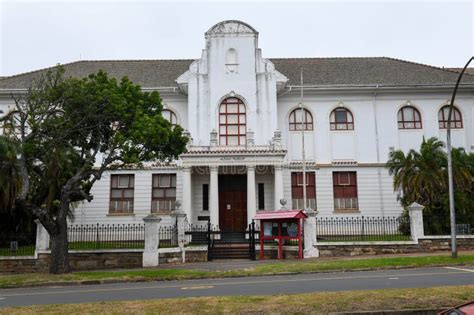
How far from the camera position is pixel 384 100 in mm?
28281

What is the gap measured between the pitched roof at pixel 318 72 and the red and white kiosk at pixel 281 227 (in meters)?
10.9

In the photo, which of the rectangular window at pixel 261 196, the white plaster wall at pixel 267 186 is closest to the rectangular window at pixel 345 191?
the white plaster wall at pixel 267 186

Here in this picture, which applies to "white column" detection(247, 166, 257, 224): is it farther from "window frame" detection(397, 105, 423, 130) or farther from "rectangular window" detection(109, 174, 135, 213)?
"window frame" detection(397, 105, 423, 130)

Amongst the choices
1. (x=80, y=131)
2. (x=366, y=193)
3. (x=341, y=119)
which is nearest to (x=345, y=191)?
(x=366, y=193)

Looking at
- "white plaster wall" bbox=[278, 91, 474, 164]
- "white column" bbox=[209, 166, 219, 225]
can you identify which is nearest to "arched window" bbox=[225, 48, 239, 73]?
"white plaster wall" bbox=[278, 91, 474, 164]

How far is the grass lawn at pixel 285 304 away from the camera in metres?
8.53

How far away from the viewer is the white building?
86.8 feet

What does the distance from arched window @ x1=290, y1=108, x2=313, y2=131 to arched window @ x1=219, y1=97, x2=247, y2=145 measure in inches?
127

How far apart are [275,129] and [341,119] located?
189 inches

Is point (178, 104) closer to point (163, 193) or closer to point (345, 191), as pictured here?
point (163, 193)

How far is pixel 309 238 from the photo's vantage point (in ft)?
65.6

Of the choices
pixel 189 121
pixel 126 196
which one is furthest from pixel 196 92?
pixel 126 196

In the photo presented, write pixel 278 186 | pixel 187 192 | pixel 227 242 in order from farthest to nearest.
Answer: pixel 278 186 < pixel 187 192 < pixel 227 242

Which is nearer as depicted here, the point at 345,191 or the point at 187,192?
the point at 187,192
